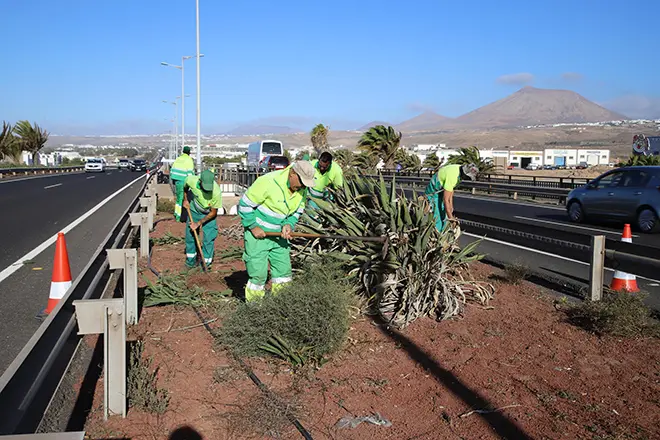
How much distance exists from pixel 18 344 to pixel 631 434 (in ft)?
16.4

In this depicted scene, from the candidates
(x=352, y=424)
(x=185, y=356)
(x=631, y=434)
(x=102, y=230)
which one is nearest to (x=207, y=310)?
(x=185, y=356)

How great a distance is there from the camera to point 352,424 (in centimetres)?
439

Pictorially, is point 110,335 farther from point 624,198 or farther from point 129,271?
point 624,198

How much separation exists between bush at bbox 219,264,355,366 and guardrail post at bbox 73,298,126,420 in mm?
1305

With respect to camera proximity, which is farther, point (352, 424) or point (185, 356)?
point (185, 356)

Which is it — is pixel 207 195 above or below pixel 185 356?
above

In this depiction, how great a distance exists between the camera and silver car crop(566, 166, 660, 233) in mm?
15852

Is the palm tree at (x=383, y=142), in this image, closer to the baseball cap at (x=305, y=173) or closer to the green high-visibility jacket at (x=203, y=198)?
the green high-visibility jacket at (x=203, y=198)

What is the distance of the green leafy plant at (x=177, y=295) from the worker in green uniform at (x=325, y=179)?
1.84 meters

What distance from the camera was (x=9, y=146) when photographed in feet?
205

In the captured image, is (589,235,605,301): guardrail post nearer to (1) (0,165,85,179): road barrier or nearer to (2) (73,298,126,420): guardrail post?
→ (2) (73,298,126,420): guardrail post

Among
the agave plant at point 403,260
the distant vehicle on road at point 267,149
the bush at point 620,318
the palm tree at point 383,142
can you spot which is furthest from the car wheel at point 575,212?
the distant vehicle on road at point 267,149

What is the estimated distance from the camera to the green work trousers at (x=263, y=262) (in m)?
6.48

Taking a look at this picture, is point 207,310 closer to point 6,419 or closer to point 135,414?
point 135,414
